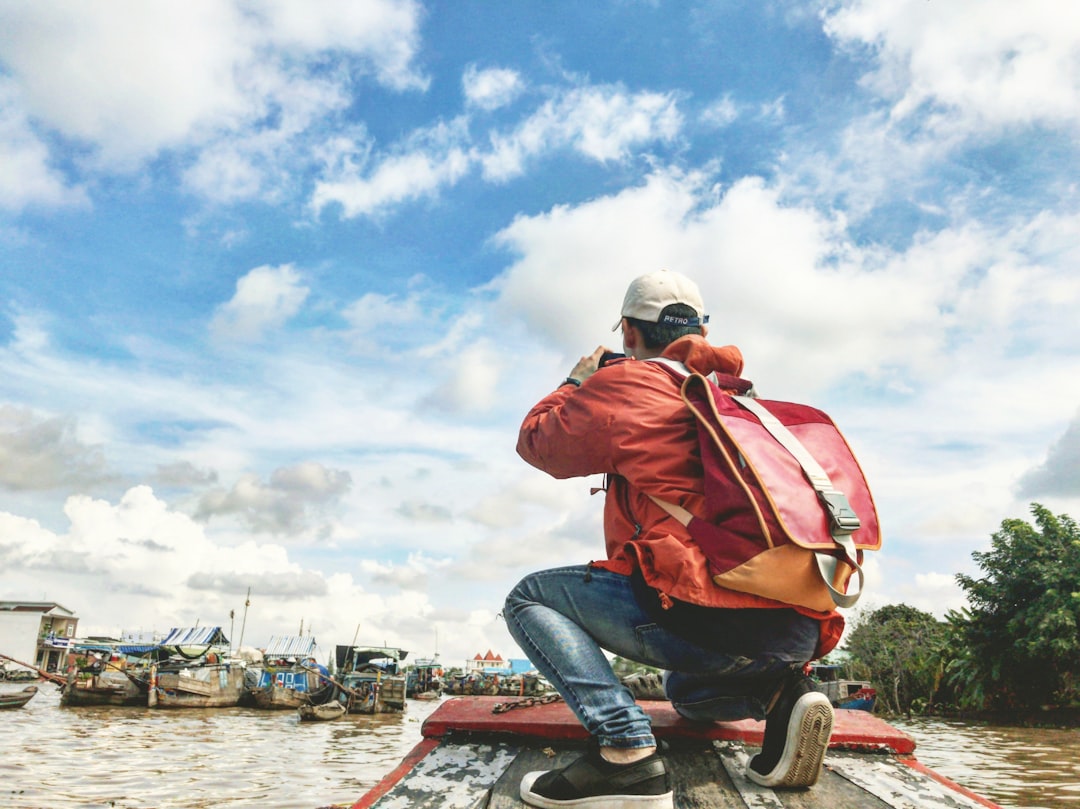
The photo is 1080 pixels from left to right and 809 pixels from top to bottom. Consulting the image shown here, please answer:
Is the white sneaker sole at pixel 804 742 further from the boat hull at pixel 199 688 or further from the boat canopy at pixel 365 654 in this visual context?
the boat canopy at pixel 365 654

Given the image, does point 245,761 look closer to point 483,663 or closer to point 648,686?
point 648,686

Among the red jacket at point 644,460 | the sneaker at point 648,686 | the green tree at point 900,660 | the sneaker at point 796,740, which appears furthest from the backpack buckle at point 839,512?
the green tree at point 900,660

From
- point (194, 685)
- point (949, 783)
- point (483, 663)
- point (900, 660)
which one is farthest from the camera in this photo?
point (483, 663)

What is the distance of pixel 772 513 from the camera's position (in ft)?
5.48

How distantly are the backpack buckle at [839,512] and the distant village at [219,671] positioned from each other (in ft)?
35.6

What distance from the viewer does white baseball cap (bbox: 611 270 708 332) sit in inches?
87.4

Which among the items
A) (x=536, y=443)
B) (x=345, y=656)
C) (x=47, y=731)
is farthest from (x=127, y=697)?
(x=536, y=443)

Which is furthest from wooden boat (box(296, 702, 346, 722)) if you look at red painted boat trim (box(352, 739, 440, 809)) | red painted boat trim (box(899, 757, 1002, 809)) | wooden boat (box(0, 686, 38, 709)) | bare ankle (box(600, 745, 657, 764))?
bare ankle (box(600, 745, 657, 764))

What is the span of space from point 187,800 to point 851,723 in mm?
9905

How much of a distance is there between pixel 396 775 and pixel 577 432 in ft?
3.46

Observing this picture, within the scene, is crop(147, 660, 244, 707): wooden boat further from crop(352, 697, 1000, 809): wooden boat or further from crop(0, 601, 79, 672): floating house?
crop(352, 697, 1000, 809): wooden boat

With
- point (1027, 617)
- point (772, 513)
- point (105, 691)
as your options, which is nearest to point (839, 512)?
point (772, 513)

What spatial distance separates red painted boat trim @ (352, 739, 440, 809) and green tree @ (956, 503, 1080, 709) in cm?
2398

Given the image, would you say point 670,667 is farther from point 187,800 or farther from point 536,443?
point 187,800
